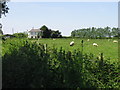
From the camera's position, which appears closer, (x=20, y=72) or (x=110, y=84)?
(x=20, y=72)

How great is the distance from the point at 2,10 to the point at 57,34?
57.7 metres

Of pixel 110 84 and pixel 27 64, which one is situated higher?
pixel 27 64

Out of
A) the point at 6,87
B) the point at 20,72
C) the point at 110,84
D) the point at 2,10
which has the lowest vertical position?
the point at 110,84

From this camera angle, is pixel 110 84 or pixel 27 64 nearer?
pixel 27 64

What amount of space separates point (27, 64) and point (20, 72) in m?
0.33

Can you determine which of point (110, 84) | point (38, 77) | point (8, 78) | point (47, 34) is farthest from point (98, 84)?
point (47, 34)

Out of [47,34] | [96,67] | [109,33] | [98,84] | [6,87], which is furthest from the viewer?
[109,33]

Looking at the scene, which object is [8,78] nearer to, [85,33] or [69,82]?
[69,82]

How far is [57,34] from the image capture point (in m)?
64.4

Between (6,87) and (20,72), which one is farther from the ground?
(20,72)

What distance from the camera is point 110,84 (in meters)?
4.61

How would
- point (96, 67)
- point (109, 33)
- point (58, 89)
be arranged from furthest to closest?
point (109, 33), point (96, 67), point (58, 89)

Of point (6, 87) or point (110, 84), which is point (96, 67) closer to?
point (110, 84)

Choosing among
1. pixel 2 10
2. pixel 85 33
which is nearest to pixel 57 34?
pixel 85 33
